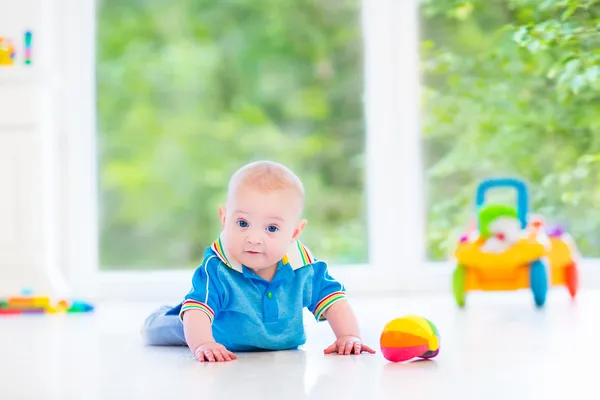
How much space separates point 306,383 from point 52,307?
1399 millimetres

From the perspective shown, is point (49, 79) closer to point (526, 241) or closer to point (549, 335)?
point (526, 241)

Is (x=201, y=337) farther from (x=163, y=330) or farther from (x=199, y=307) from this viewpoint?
(x=163, y=330)

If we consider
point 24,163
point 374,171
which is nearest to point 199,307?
point 24,163

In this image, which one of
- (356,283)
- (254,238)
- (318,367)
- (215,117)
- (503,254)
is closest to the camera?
(318,367)

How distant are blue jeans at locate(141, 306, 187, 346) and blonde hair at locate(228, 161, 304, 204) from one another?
0.29m

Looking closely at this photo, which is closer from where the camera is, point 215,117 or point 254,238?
point 254,238

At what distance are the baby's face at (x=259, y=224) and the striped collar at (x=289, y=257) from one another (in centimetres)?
1

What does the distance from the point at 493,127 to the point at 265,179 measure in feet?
5.58

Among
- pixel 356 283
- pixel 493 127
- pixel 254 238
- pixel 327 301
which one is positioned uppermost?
pixel 493 127

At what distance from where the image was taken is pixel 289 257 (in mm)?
1515

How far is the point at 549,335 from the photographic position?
5.62 feet

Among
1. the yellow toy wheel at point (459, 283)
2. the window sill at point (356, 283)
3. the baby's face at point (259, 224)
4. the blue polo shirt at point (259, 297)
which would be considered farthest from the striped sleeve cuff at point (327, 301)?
the window sill at point (356, 283)

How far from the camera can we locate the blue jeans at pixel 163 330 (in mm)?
1609

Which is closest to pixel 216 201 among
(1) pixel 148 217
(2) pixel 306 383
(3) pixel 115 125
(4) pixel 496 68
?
(1) pixel 148 217
